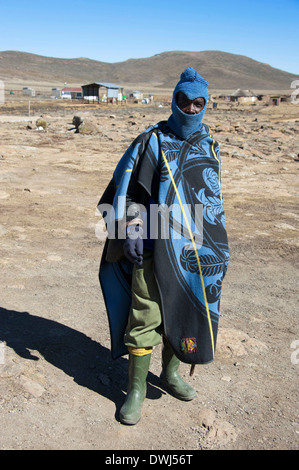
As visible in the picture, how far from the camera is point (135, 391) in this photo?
252cm

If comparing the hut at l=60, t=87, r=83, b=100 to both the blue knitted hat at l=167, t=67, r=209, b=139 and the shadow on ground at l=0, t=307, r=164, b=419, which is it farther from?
the blue knitted hat at l=167, t=67, r=209, b=139

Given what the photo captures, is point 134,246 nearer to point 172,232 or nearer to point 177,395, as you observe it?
point 172,232

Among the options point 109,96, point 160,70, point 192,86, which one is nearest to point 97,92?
point 109,96

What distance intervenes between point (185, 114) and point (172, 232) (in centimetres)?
55

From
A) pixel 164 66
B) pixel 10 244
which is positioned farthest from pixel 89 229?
pixel 164 66

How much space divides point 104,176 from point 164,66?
18259 cm

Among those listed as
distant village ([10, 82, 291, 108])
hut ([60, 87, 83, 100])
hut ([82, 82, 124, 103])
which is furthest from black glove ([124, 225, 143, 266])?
hut ([60, 87, 83, 100])

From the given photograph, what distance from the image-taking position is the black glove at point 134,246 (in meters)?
2.28

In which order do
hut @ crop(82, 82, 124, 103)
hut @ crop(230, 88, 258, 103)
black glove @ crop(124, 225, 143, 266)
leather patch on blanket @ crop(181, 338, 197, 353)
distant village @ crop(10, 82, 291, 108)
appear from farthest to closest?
hut @ crop(230, 88, 258, 103) < hut @ crop(82, 82, 124, 103) < distant village @ crop(10, 82, 291, 108) < leather patch on blanket @ crop(181, 338, 197, 353) < black glove @ crop(124, 225, 143, 266)

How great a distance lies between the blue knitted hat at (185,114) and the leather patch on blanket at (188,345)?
0.98m

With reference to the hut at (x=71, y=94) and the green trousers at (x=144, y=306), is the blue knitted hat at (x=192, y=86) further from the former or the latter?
the hut at (x=71, y=94)

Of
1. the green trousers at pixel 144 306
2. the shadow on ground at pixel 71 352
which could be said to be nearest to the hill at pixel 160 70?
the shadow on ground at pixel 71 352

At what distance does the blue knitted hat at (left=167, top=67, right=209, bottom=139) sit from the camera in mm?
2326

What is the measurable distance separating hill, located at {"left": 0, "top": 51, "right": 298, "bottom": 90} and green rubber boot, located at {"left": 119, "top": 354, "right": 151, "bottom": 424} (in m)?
140
